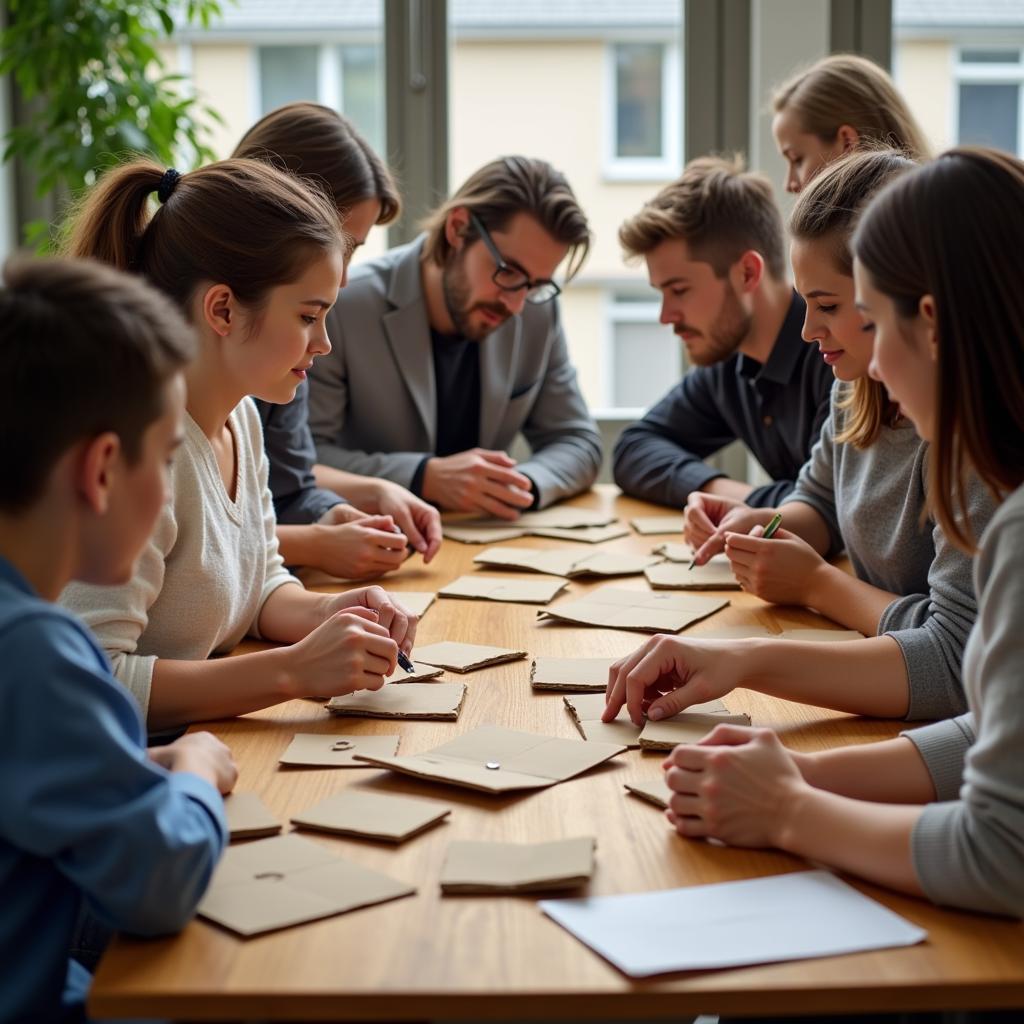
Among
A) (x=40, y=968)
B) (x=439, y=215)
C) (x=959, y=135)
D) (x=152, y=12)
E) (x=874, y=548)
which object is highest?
(x=152, y=12)

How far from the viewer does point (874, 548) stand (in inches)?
66.4

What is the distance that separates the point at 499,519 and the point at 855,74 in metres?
1.20

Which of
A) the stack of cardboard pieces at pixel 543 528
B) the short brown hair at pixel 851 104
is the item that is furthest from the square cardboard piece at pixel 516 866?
the short brown hair at pixel 851 104

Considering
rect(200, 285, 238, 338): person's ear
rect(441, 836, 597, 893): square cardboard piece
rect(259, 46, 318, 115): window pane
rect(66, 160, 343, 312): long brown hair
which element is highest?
rect(259, 46, 318, 115): window pane

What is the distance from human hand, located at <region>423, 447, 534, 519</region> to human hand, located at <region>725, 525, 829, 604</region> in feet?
2.43

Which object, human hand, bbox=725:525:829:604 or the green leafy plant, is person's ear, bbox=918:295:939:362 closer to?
human hand, bbox=725:525:829:604

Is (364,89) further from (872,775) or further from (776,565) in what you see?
(872,775)

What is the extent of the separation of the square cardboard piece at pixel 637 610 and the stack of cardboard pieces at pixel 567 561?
13 centimetres

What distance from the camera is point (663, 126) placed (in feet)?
12.2

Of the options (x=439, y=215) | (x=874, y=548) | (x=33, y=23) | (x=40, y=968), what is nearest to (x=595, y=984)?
(x=40, y=968)

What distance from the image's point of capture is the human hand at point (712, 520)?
2.03 metres

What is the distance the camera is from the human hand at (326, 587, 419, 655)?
1.54 metres

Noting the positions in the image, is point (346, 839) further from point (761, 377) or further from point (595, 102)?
point (595, 102)

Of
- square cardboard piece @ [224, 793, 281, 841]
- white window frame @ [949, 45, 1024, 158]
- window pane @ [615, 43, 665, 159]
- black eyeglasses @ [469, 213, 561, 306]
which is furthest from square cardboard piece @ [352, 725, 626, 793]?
white window frame @ [949, 45, 1024, 158]
